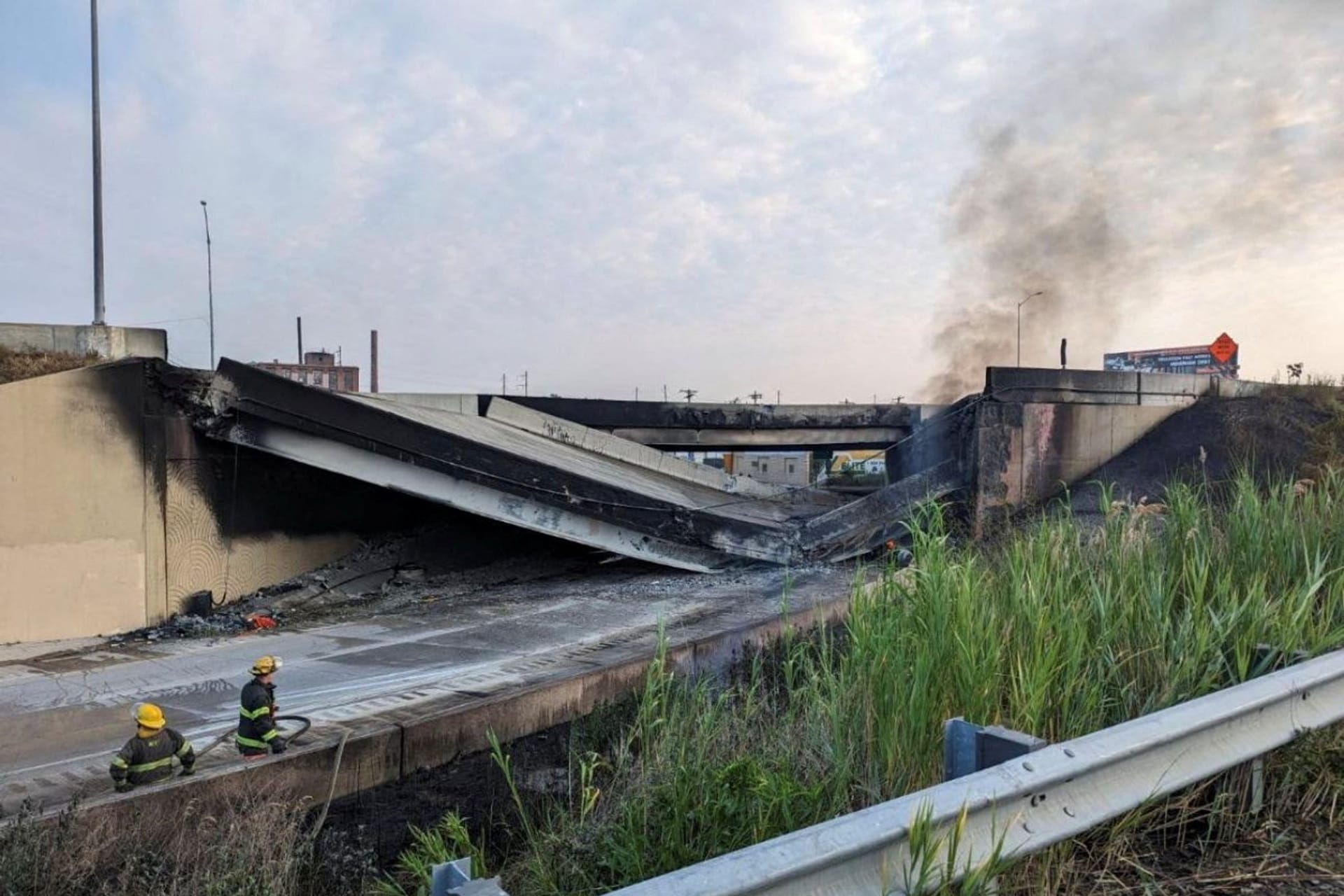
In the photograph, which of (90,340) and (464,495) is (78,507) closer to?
(90,340)

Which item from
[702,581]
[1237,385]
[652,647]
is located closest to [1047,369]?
[1237,385]

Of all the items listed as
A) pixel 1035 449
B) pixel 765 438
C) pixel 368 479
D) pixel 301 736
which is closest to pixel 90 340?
pixel 368 479

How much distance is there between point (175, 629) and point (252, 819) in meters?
6.63

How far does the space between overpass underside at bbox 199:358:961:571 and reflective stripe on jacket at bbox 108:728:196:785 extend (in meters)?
6.31

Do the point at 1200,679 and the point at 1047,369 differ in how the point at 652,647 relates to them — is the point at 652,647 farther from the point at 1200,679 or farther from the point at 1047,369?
the point at 1047,369

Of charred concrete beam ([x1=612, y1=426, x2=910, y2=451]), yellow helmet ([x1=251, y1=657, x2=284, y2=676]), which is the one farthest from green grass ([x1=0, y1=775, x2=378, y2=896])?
charred concrete beam ([x1=612, y1=426, x2=910, y2=451])

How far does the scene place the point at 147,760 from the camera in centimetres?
456

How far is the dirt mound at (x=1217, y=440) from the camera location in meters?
15.5

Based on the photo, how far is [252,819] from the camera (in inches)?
162

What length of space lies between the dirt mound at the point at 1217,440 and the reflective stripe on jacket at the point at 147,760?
47.1 feet

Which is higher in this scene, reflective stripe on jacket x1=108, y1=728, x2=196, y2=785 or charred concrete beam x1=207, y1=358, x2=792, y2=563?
charred concrete beam x1=207, y1=358, x2=792, y2=563

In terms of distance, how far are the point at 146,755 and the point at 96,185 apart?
38.7 ft

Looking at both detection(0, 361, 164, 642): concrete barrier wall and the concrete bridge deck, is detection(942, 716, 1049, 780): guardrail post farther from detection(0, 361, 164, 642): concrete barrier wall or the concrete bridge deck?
detection(0, 361, 164, 642): concrete barrier wall

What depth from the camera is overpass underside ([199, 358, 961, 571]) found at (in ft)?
35.3
